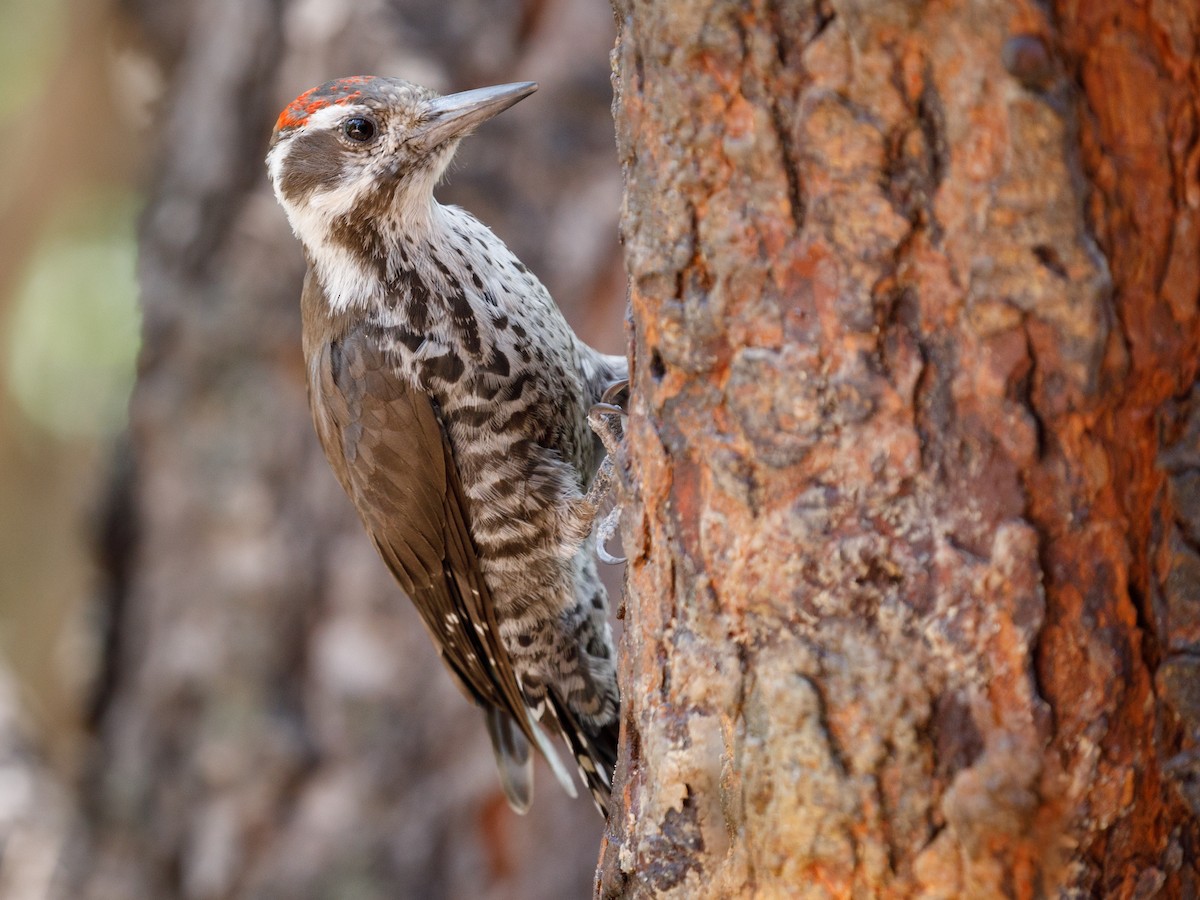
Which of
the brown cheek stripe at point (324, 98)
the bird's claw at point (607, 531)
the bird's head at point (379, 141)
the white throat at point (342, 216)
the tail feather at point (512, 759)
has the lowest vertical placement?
the tail feather at point (512, 759)

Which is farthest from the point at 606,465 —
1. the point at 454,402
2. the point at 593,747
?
the point at 593,747

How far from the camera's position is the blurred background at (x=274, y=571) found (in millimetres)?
3787

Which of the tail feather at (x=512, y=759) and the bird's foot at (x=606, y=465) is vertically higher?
the bird's foot at (x=606, y=465)

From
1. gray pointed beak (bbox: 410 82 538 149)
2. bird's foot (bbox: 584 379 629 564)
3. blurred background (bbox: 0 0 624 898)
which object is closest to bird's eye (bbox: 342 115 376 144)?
gray pointed beak (bbox: 410 82 538 149)

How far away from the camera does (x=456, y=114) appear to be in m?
2.74

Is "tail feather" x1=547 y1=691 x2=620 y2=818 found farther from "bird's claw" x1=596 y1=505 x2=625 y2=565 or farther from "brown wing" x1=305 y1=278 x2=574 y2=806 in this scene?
"bird's claw" x1=596 y1=505 x2=625 y2=565

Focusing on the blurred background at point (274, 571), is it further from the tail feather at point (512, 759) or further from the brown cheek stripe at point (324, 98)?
the brown cheek stripe at point (324, 98)

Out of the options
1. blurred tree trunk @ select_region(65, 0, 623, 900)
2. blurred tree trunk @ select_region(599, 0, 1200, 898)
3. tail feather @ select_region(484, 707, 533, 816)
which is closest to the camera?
blurred tree trunk @ select_region(599, 0, 1200, 898)

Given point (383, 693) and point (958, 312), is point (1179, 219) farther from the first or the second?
point (383, 693)

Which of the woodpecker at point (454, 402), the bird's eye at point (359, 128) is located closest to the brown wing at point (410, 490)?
the woodpecker at point (454, 402)

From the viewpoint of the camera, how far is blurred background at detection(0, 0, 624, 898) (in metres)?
3.79

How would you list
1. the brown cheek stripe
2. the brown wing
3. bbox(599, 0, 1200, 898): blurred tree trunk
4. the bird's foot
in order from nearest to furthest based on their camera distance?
bbox(599, 0, 1200, 898): blurred tree trunk → the bird's foot → the brown wing → the brown cheek stripe

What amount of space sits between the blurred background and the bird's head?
912 millimetres

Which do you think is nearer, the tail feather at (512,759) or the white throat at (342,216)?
the white throat at (342,216)
